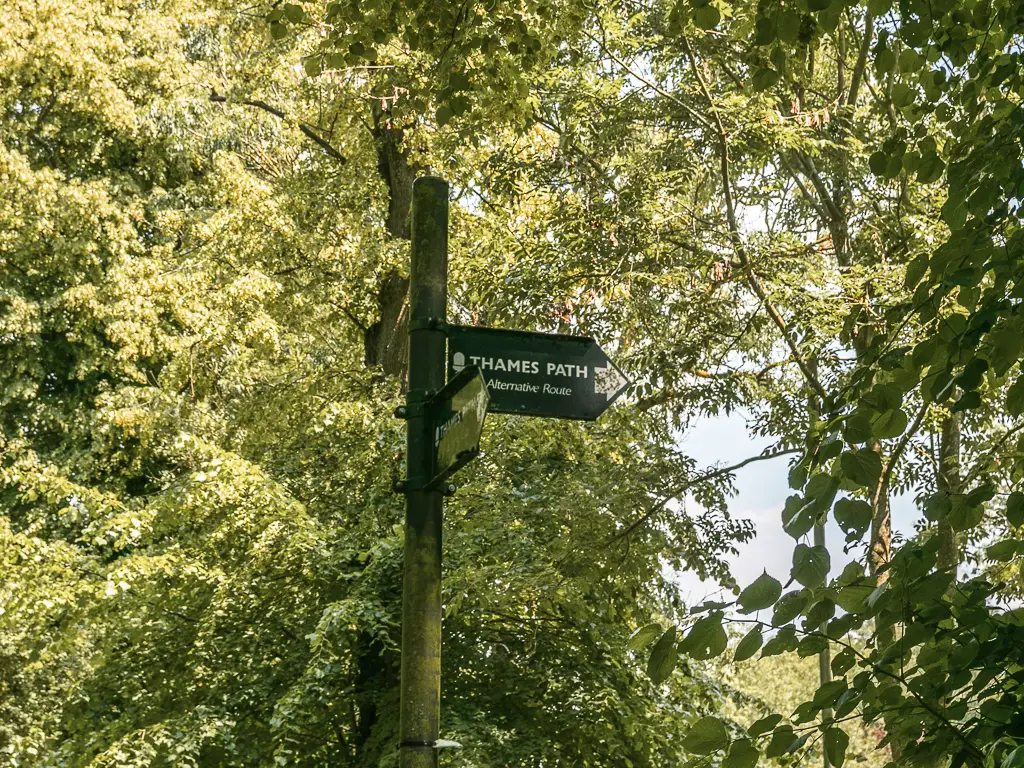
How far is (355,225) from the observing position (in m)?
15.2

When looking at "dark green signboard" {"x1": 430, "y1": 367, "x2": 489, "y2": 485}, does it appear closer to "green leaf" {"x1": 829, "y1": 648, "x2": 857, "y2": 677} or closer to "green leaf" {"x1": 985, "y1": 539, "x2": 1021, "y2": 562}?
"green leaf" {"x1": 829, "y1": 648, "x2": 857, "y2": 677}

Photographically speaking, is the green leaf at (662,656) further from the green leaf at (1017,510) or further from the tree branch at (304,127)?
the tree branch at (304,127)

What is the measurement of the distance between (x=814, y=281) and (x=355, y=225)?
6.77 m

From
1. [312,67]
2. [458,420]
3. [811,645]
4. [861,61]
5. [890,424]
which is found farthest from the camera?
[861,61]

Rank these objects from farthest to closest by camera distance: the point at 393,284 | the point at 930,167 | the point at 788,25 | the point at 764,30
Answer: the point at 393,284, the point at 764,30, the point at 788,25, the point at 930,167

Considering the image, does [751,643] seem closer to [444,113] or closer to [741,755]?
[741,755]

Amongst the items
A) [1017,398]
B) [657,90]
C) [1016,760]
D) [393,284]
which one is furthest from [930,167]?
[393,284]

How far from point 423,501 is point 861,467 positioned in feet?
4.17

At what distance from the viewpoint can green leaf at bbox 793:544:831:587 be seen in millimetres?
2695

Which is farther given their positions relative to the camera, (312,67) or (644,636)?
(312,67)

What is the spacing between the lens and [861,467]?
9.14 feet

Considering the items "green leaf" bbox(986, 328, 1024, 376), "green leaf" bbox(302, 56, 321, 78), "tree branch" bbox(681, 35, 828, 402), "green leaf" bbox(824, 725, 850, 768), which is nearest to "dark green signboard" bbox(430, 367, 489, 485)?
"green leaf" bbox(824, 725, 850, 768)

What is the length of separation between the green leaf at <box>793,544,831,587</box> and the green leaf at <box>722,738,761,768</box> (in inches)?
13.7

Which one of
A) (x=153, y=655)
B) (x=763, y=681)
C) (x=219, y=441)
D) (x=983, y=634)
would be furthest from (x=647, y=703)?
(x=763, y=681)
